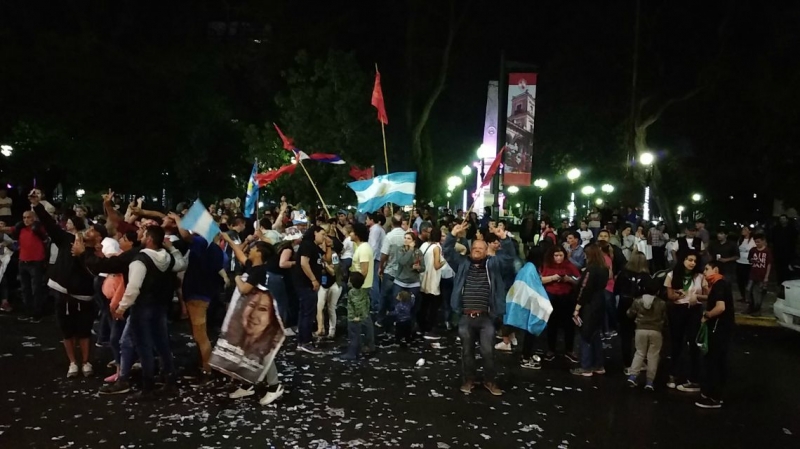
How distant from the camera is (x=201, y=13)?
1359 inches

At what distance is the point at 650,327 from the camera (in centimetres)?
834

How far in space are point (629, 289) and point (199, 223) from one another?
17.1 ft

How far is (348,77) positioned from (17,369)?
17.6 m

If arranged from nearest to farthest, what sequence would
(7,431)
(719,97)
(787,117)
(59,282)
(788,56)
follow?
(7,431) → (59,282) → (787,117) → (788,56) → (719,97)

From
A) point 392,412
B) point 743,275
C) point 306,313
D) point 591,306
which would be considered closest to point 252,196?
point 306,313

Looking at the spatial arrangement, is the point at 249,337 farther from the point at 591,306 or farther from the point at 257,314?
the point at 591,306

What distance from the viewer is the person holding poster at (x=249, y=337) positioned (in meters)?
7.43

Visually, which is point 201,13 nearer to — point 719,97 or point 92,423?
point 719,97

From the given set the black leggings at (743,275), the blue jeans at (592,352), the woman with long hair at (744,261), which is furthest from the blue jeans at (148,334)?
the black leggings at (743,275)

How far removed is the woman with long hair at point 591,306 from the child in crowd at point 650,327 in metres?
0.47

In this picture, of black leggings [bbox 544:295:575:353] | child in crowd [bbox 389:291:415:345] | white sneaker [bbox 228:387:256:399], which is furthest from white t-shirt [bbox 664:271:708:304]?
white sneaker [bbox 228:387:256:399]

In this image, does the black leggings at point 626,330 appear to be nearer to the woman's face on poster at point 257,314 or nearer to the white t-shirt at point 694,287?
the white t-shirt at point 694,287

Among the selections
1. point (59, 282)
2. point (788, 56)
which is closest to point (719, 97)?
point (788, 56)

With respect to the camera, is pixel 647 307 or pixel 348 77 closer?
pixel 647 307
